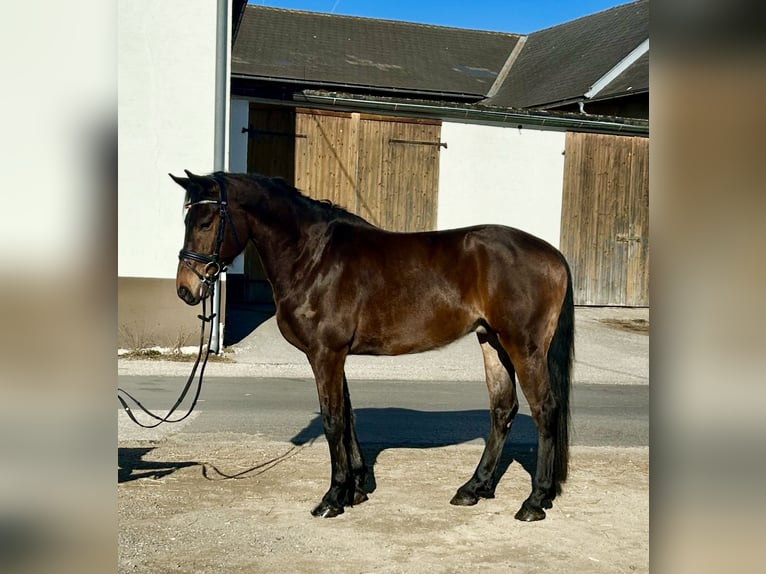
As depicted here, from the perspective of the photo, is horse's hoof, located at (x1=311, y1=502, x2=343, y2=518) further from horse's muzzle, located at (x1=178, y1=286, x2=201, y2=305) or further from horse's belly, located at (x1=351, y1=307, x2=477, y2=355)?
horse's muzzle, located at (x1=178, y1=286, x2=201, y2=305)

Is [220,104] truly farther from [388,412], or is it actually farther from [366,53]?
[366,53]

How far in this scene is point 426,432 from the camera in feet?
25.6

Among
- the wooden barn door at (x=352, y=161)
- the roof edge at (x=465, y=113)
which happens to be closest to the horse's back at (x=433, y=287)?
the wooden barn door at (x=352, y=161)

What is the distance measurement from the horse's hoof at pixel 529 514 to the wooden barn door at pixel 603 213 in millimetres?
14707

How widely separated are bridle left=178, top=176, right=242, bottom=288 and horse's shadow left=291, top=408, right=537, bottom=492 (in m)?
2.08

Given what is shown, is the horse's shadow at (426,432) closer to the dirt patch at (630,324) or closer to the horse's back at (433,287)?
the horse's back at (433,287)

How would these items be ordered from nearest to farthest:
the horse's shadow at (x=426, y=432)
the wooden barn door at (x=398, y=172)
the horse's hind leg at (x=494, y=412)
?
the horse's hind leg at (x=494, y=412)
the horse's shadow at (x=426, y=432)
the wooden barn door at (x=398, y=172)

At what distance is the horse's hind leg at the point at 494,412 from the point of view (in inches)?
220

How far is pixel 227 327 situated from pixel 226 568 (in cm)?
1135

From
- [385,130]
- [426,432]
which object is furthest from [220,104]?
[426,432]

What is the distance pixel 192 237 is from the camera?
16.8ft
